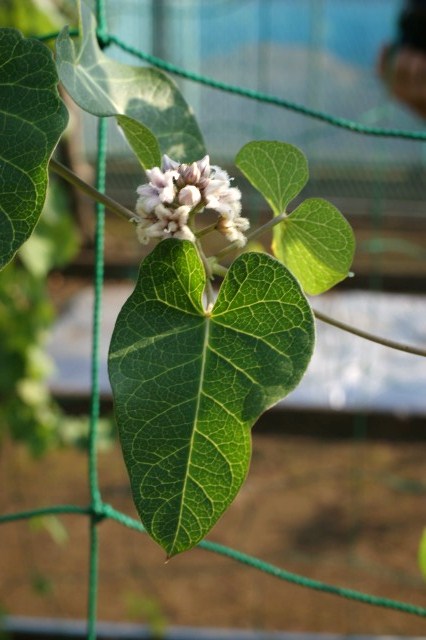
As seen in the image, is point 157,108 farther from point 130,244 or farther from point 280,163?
point 130,244

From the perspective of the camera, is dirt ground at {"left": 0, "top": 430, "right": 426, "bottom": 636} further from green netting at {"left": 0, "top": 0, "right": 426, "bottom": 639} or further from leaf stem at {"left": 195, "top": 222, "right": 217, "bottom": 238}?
leaf stem at {"left": 195, "top": 222, "right": 217, "bottom": 238}

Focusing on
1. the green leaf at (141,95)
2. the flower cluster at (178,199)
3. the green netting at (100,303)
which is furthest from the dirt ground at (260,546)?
the flower cluster at (178,199)

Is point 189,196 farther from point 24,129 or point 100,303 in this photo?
point 100,303

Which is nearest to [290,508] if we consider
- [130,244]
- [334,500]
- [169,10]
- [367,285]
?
[334,500]

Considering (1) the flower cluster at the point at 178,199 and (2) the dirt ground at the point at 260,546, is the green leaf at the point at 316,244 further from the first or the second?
(2) the dirt ground at the point at 260,546

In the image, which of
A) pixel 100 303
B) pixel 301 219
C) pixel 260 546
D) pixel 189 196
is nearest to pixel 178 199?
A: pixel 189 196
